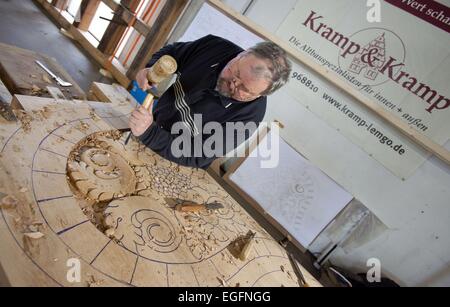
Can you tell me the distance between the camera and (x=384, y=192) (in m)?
3.14

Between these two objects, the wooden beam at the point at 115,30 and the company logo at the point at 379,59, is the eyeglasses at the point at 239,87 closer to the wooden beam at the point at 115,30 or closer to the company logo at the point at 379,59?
the company logo at the point at 379,59

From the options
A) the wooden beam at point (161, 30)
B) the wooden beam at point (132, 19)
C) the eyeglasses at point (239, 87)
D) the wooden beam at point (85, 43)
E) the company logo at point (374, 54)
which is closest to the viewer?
the eyeglasses at point (239, 87)

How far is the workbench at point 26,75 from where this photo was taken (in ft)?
6.53

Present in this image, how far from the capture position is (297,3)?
11.0 ft

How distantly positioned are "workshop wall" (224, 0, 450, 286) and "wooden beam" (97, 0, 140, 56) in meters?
2.31

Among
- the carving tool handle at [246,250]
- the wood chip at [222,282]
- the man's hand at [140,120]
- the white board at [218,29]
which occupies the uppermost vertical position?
the white board at [218,29]

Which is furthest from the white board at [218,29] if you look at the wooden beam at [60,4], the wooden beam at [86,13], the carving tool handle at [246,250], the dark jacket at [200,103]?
the wooden beam at [60,4]

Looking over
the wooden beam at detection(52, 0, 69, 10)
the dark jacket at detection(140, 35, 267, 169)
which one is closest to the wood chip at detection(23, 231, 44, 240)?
the dark jacket at detection(140, 35, 267, 169)

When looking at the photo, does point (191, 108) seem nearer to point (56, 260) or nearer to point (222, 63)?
point (222, 63)

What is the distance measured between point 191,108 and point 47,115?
0.97 meters

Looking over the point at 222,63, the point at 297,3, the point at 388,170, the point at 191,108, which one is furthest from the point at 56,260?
the point at 297,3

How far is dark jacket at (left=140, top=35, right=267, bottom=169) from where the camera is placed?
2.12 metres

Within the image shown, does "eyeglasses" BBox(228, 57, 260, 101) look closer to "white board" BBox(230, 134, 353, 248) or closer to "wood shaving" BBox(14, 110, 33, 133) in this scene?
"wood shaving" BBox(14, 110, 33, 133)

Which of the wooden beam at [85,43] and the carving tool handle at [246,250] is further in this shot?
the wooden beam at [85,43]
